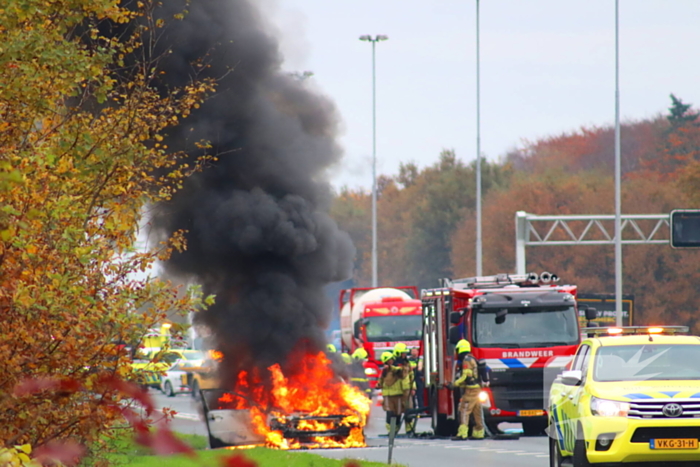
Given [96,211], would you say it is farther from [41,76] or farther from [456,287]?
[456,287]

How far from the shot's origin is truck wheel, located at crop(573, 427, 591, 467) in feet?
33.7

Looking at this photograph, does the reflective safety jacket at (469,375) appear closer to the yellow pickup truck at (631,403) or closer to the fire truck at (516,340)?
the fire truck at (516,340)

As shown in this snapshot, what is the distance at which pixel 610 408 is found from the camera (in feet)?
33.5

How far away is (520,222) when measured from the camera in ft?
118

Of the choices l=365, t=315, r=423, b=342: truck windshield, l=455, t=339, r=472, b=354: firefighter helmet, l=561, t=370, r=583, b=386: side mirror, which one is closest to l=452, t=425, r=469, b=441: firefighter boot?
l=455, t=339, r=472, b=354: firefighter helmet

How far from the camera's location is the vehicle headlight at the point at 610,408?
1016 cm

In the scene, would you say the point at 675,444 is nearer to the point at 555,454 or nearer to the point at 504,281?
the point at 555,454

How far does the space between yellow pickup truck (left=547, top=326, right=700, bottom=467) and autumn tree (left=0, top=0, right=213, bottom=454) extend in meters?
3.80

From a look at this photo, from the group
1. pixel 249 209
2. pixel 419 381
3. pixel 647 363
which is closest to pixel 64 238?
pixel 647 363

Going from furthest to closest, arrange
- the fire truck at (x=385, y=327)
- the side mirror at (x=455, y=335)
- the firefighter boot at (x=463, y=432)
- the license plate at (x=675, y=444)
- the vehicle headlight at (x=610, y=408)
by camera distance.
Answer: the fire truck at (x=385, y=327), the firefighter boot at (x=463, y=432), the side mirror at (x=455, y=335), the vehicle headlight at (x=610, y=408), the license plate at (x=675, y=444)

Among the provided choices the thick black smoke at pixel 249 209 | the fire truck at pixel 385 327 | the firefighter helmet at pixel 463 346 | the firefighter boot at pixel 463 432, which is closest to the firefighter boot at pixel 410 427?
the firefighter boot at pixel 463 432

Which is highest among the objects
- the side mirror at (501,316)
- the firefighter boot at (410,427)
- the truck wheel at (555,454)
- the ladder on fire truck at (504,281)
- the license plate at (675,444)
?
the ladder on fire truck at (504,281)

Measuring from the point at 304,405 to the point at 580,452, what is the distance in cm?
813

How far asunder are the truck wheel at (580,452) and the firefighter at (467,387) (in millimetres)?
7474
